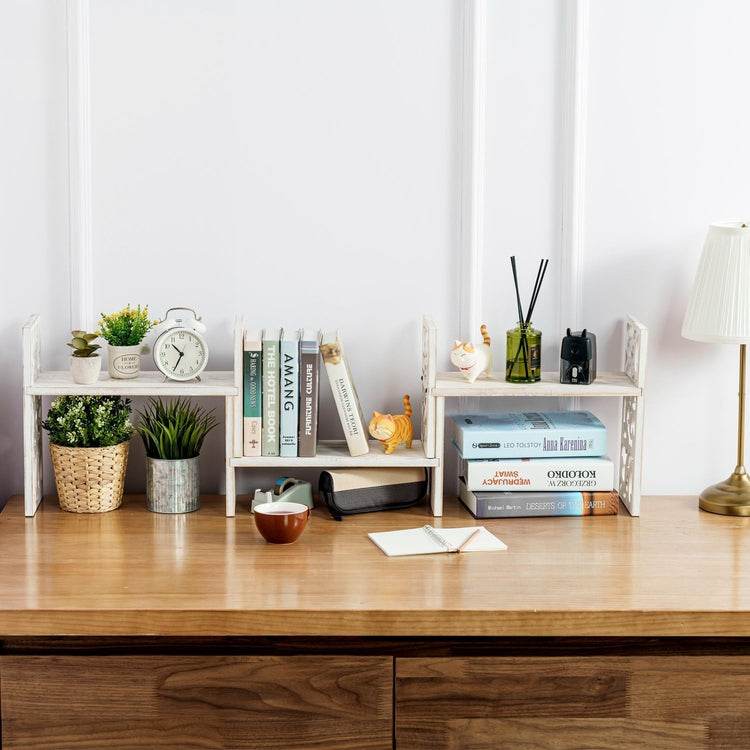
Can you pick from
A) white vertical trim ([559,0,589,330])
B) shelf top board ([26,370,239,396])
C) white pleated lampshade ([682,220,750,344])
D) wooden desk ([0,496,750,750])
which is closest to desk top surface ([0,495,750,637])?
wooden desk ([0,496,750,750])

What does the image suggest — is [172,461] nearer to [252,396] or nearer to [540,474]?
[252,396]

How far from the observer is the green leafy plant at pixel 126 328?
1.85 m

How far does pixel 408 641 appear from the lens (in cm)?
145

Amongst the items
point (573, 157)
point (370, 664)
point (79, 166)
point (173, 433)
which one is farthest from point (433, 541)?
point (79, 166)

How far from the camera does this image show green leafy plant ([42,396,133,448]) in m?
1.83

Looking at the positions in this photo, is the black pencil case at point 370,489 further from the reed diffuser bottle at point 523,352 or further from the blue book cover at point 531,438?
the reed diffuser bottle at point 523,352

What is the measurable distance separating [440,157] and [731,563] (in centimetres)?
91

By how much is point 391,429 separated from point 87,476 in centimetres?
56

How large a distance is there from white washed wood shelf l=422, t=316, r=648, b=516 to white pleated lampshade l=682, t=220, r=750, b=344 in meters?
0.12

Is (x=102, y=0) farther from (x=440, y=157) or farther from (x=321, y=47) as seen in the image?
(x=440, y=157)

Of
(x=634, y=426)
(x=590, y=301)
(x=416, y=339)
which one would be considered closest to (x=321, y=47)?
(x=416, y=339)

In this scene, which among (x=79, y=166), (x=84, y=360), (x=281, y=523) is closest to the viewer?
(x=281, y=523)

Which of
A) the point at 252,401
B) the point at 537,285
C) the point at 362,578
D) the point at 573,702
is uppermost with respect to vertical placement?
the point at 537,285

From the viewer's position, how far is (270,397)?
1.83m
